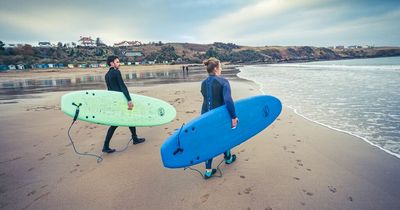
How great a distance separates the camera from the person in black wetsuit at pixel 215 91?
2.77 m

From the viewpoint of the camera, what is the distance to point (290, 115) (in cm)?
634

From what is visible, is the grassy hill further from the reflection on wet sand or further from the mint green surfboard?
the mint green surfboard

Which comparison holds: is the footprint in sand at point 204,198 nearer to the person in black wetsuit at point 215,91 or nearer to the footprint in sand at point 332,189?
the person in black wetsuit at point 215,91

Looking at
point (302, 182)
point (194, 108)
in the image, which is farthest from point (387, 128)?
point (194, 108)

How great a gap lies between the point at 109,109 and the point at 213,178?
2.55m

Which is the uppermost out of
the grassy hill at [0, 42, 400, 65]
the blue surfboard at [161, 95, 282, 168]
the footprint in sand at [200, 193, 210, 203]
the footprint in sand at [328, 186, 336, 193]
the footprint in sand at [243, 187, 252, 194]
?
the grassy hill at [0, 42, 400, 65]

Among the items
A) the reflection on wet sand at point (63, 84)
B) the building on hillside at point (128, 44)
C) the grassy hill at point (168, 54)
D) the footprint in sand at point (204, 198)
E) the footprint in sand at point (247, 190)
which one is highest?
the building on hillside at point (128, 44)

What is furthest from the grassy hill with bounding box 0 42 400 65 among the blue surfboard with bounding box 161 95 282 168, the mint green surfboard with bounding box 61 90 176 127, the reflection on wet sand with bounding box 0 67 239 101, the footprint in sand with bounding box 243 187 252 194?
the footprint in sand with bounding box 243 187 252 194

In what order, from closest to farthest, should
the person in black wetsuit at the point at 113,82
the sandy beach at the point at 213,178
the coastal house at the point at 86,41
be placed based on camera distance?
1. the sandy beach at the point at 213,178
2. the person in black wetsuit at the point at 113,82
3. the coastal house at the point at 86,41

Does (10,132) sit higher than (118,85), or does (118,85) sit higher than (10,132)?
(118,85)

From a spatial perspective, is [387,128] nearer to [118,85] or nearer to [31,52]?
[118,85]

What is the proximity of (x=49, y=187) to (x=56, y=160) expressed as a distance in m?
0.99

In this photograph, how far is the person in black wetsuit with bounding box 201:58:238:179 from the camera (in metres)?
2.77

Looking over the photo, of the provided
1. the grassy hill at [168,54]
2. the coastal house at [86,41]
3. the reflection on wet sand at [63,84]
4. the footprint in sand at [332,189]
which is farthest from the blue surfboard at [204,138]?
the coastal house at [86,41]
